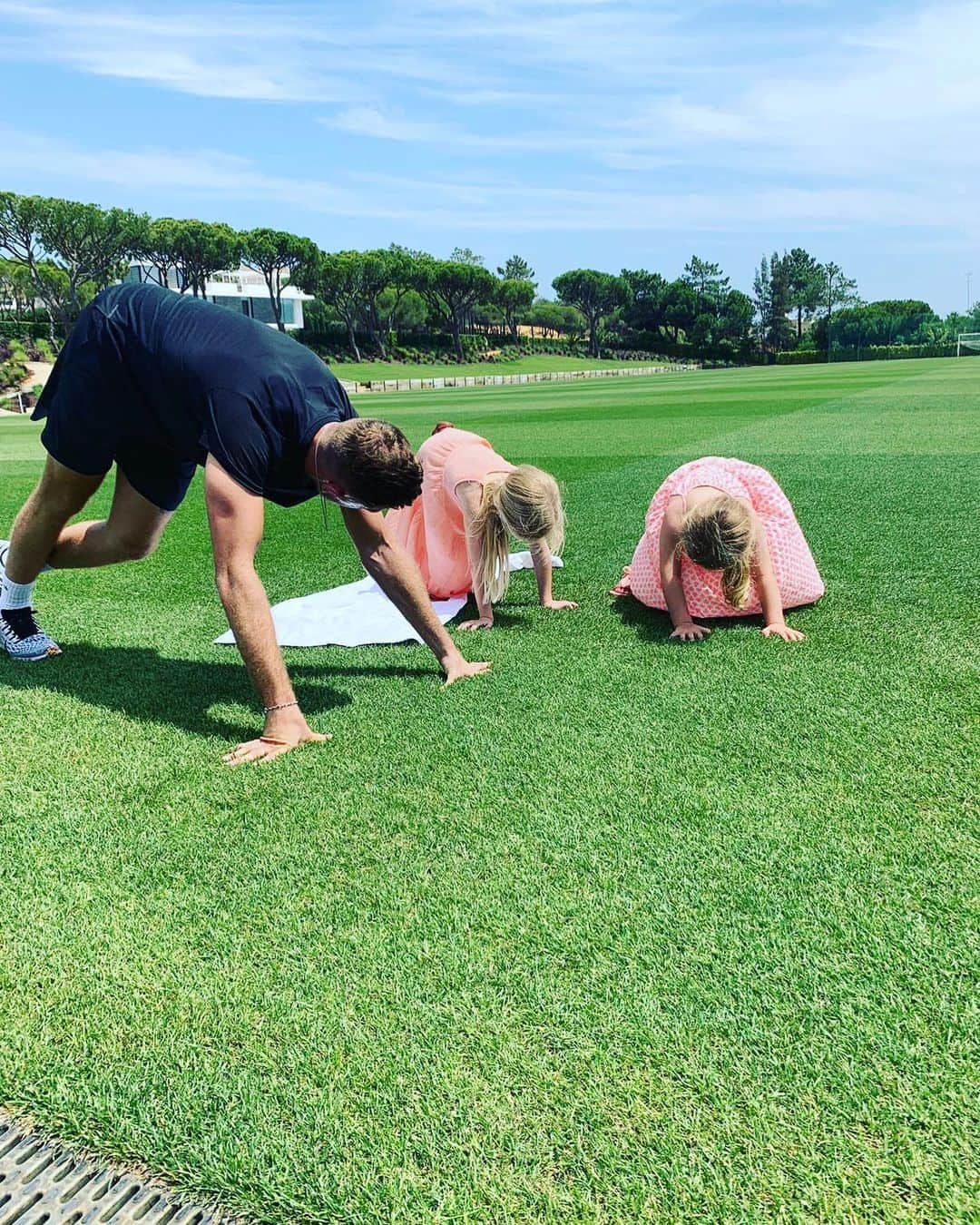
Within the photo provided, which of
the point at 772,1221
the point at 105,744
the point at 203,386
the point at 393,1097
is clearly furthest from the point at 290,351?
the point at 772,1221

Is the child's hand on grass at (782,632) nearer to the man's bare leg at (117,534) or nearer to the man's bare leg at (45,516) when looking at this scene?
the man's bare leg at (117,534)

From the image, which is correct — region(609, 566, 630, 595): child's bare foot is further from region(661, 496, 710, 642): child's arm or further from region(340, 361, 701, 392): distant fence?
region(340, 361, 701, 392): distant fence

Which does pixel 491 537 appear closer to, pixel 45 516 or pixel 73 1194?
pixel 45 516

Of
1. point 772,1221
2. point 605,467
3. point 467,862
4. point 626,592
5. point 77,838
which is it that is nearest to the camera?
point 772,1221

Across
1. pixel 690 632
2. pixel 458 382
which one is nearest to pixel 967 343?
pixel 458 382

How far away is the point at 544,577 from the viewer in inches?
218

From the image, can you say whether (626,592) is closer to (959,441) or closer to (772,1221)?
(772,1221)

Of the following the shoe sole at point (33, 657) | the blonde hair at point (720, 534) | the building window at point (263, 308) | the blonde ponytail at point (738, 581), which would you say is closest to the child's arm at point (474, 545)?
the blonde hair at point (720, 534)

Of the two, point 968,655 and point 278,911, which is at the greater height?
point 968,655

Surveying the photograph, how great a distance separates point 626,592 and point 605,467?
20.5 ft

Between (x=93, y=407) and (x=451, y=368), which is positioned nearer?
(x=93, y=407)

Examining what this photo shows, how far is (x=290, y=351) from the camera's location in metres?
3.73

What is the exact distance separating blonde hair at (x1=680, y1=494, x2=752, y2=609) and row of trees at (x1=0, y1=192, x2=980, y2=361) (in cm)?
6073

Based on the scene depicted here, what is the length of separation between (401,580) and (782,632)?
77.0 inches
